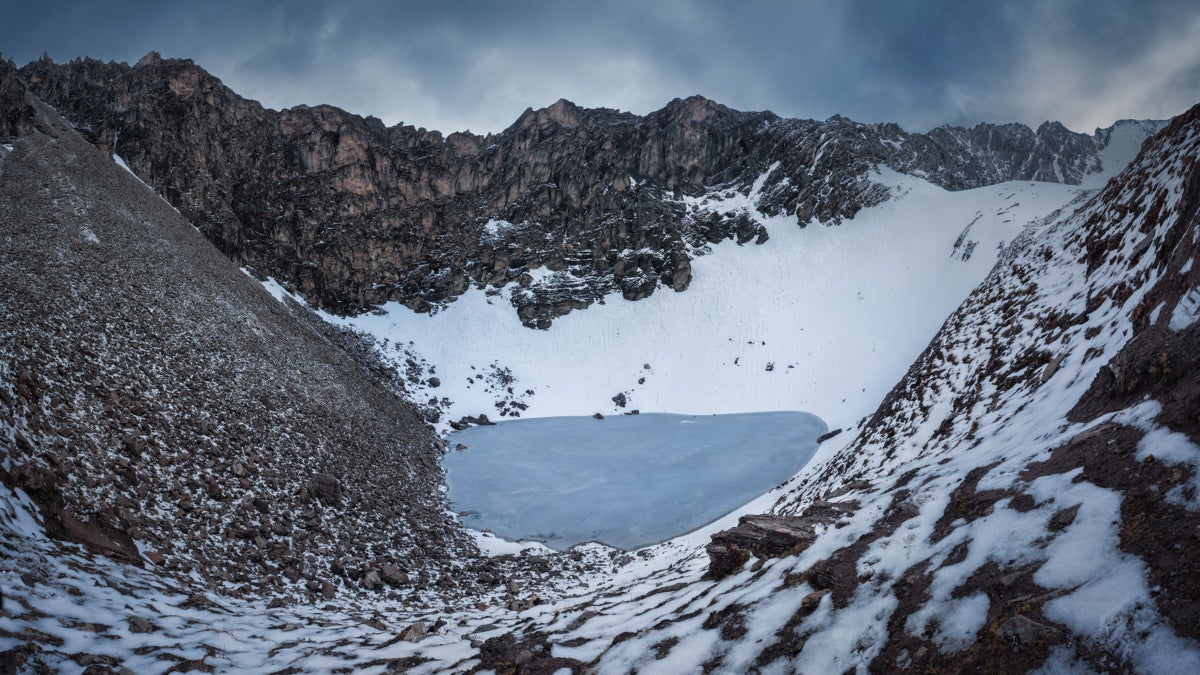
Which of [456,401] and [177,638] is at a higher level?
[456,401]

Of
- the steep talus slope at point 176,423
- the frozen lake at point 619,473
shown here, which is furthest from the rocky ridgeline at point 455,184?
the steep talus slope at point 176,423

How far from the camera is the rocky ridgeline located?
156 feet

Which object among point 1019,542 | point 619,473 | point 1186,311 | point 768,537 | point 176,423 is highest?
point 176,423

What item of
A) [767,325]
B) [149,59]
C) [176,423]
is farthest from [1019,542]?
[149,59]

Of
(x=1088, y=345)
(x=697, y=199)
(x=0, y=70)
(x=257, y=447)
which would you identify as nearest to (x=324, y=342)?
(x=257, y=447)

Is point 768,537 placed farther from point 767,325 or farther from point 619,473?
point 767,325

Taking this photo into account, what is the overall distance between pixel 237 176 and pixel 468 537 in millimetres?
57437

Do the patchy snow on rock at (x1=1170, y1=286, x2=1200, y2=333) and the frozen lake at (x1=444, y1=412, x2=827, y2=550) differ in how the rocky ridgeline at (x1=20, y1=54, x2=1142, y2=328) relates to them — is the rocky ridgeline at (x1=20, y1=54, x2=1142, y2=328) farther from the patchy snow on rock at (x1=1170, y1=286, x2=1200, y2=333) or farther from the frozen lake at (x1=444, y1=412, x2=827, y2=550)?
the patchy snow on rock at (x1=1170, y1=286, x2=1200, y2=333)

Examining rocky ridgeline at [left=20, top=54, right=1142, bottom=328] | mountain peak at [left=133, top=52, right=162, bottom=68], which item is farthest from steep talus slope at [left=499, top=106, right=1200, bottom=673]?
mountain peak at [left=133, top=52, right=162, bottom=68]

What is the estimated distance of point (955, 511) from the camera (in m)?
4.54

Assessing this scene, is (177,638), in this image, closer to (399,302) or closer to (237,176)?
(399,302)

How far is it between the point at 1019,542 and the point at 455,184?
7191 centimetres

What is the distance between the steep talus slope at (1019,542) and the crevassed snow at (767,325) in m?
24.5

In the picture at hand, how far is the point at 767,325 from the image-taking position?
48.9m
